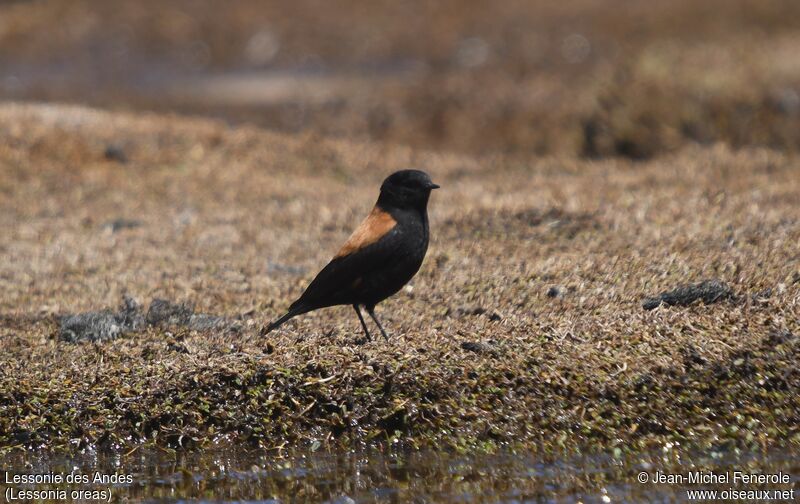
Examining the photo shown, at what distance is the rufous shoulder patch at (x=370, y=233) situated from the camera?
6309mm

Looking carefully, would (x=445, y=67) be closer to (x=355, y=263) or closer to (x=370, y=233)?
(x=370, y=233)

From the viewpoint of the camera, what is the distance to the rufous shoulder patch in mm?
6309

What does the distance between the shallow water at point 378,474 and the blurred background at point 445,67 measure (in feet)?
27.9

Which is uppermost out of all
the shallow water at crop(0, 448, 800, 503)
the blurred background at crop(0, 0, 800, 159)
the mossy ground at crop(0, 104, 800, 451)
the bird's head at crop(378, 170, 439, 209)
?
the blurred background at crop(0, 0, 800, 159)

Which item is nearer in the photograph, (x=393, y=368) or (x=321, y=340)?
(x=393, y=368)

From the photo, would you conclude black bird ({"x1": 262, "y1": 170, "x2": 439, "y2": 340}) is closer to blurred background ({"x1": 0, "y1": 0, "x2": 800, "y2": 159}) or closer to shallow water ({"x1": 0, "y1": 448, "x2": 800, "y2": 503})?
shallow water ({"x1": 0, "y1": 448, "x2": 800, "y2": 503})

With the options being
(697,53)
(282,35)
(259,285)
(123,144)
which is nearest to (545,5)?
(282,35)

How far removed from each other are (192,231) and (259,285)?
2.26m

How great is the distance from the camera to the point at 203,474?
17.5 ft

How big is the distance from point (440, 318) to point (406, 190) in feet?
2.90

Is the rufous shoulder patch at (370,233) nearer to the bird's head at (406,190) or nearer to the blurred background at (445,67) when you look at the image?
the bird's head at (406,190)

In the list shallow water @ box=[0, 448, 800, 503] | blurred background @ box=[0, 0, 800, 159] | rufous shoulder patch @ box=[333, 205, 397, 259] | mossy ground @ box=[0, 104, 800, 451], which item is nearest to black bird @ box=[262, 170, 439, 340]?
rufous shoulder patch @ box=[333, 205, 397, 259]

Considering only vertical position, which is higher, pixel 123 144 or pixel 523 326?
pixel 123 144

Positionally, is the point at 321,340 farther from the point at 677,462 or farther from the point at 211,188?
the point at 211,188
